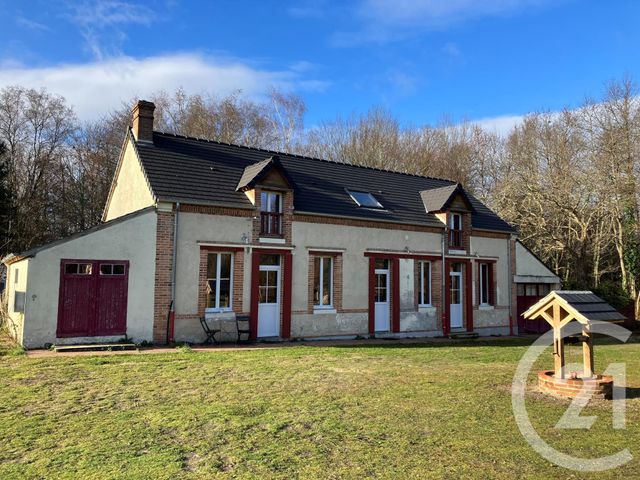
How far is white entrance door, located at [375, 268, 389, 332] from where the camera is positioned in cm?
1739

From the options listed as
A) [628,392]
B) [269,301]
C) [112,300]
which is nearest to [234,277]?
[269,301]

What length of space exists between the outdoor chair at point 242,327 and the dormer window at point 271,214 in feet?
8.50

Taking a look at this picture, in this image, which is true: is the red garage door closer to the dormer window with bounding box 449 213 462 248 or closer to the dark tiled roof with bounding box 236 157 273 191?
the dark tiled roof with bounding box 236 157 273 191

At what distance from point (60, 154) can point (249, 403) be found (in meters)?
29.9

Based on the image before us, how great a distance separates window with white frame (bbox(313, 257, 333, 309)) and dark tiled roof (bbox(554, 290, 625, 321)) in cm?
879

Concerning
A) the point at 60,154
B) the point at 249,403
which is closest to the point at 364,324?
the point at 249,403

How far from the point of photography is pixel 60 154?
3141 cm

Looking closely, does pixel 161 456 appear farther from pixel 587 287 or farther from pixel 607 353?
pixel 587 287

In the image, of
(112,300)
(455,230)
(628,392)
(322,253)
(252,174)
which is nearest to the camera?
(628,392)

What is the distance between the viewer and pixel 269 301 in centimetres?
1535

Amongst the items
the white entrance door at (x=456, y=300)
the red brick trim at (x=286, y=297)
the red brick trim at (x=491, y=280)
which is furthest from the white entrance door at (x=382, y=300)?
the red brick trim at (x=491, y=280)

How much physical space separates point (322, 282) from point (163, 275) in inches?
205

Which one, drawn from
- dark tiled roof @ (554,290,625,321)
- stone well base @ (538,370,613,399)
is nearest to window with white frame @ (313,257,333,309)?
dark tiled roof @ (554,290,625,321)

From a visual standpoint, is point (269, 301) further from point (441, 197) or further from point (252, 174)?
point (441, 197)
